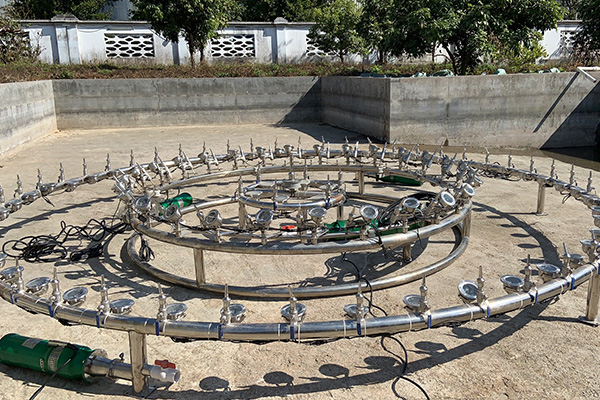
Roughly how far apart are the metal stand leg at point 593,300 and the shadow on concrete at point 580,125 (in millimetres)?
12486

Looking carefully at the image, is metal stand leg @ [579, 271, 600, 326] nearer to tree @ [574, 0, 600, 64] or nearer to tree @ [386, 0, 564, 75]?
tree @ [386, 0, 564, 75]

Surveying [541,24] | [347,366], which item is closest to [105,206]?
[347,366]

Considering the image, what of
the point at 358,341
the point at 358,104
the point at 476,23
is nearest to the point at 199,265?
the point at 358,341

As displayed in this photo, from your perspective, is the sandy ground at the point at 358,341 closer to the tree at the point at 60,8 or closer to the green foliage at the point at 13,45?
the green foliage at the point at 13,45

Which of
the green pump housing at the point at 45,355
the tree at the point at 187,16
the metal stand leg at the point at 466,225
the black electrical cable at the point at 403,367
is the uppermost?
the tree at the point at 187,16

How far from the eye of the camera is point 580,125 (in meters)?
16.6

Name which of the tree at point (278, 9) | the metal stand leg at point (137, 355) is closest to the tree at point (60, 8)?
the tree at point (278, 9)

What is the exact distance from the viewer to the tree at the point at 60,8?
31031 millimetres

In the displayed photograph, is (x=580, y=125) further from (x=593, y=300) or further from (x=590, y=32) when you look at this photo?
(x=593, y=300)

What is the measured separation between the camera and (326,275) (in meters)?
→ 6.25

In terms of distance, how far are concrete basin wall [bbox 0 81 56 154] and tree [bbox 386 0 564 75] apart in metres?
11.5

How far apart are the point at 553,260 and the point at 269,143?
33.2ft

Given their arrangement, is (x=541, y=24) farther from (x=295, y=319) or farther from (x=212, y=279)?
(x=295, y=319)

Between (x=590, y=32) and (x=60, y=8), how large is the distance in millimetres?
28768
